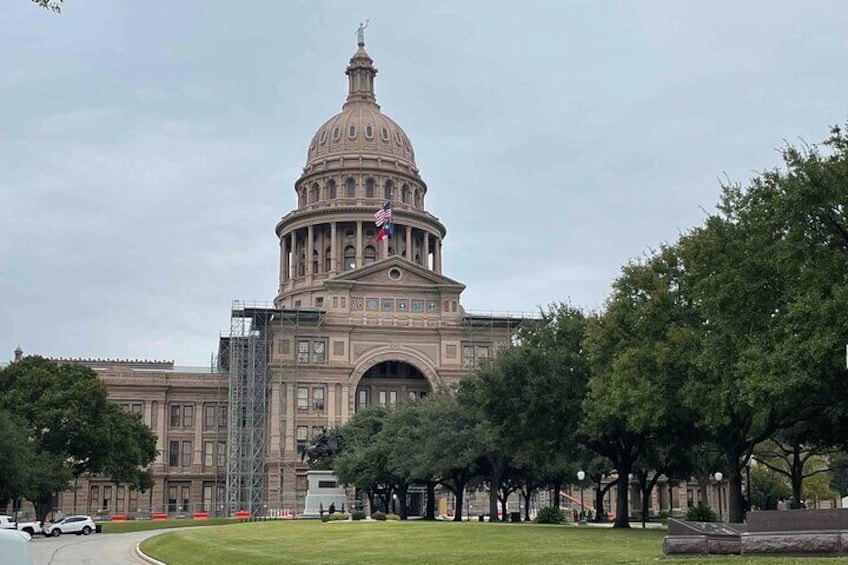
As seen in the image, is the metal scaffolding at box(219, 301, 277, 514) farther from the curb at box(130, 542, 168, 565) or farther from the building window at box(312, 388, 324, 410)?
the curb at box(130, 542, 168, 565)

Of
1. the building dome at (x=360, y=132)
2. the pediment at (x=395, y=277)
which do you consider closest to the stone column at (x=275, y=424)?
the pediment at (x=395, y=277)

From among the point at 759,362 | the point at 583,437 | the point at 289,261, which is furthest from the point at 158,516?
the point at 759,362

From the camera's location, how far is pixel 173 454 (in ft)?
436

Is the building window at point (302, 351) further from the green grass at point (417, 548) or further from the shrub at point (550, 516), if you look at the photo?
the green grass at point (417, 548)

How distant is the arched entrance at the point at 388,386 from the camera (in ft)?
416

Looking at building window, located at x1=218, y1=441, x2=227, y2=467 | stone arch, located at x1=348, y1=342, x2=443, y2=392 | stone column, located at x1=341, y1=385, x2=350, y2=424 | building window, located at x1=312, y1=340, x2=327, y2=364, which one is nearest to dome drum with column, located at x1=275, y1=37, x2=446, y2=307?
building window, located at x1=312, y1=340, x2=327, y2=364

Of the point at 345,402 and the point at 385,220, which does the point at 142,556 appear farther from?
the point at 385,220

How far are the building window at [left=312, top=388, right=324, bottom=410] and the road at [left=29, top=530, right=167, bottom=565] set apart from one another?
2302 inches

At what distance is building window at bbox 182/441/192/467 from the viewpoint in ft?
436

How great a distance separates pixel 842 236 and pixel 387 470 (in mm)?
50982

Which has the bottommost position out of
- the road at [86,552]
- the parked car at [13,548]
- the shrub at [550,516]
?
the road at [86,552]

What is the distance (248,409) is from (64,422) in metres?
33.1

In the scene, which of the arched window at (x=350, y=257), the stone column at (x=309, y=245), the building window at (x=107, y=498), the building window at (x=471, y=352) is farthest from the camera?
the arched window at (x=350, y=257)

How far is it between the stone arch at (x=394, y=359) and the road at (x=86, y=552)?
60.9 metres
